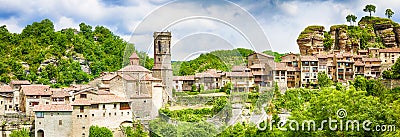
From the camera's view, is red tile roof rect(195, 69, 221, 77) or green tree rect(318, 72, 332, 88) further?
green tree rect(318, 72, 332, 88)

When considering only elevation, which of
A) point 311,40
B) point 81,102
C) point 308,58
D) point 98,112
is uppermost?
point 311,40

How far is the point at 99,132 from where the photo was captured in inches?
763

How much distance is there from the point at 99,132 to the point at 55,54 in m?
15.9

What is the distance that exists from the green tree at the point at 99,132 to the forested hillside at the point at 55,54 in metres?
10.8

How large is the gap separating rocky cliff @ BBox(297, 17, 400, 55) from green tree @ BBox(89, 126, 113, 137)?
704 inches

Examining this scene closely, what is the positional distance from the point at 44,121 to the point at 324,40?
2152 cm

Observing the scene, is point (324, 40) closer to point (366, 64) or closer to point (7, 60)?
point (366, 64)

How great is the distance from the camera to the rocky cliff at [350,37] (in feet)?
110

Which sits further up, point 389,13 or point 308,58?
point 389,13

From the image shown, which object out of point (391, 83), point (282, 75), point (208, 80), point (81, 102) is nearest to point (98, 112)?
point (81, 102)

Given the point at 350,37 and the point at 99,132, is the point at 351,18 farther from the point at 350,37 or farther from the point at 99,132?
the point at 99,132

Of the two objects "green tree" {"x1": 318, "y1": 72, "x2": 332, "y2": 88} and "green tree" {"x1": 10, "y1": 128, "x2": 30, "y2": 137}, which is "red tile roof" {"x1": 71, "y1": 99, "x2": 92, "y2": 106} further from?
"green tree" {"x1": 318, "y1": 72, "x2": 332, "y2": 88}

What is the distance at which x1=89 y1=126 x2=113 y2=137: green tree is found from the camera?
1934cm

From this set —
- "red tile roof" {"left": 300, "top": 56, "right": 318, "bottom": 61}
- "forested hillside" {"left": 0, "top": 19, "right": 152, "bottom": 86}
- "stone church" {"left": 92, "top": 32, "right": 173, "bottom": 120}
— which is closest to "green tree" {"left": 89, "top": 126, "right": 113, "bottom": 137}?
"stone church" {"left": 92, "top": 32, "right": 173, "bottom": 120}
